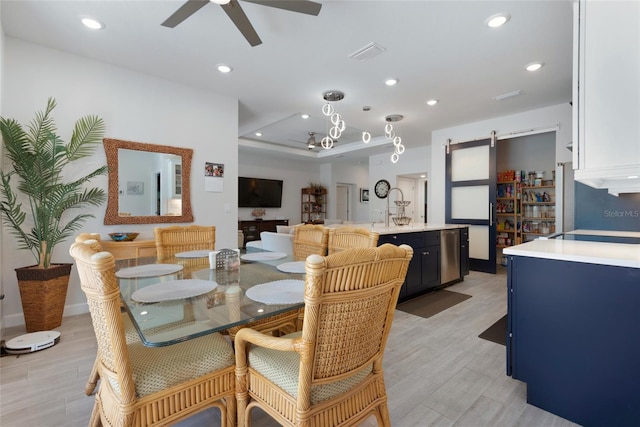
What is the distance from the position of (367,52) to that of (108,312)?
2.90 meters

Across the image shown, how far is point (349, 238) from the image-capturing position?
6.99ft

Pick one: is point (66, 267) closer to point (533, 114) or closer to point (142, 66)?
point (142, 66)

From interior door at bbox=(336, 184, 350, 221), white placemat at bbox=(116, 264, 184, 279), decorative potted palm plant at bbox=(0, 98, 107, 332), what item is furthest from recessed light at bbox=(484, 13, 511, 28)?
interior door at bbox=(336, 184, 350, 221)

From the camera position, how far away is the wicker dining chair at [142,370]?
94cm

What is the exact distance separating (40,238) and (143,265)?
1526 mm

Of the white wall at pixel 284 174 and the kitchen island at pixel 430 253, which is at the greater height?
the white wall at pixel 284 174

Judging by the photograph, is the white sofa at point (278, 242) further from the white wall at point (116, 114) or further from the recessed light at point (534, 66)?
the recessed light at point (534, 66)

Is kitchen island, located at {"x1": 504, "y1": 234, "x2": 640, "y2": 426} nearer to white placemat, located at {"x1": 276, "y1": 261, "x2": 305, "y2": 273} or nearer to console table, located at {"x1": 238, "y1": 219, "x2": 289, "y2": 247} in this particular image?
white placemat, located at {"x1": 276, "y1": 261, "x2": 305, "y2": 273}

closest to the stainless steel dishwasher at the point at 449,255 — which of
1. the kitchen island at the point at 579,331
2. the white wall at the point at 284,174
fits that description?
the kitchen island at the point at 579,331

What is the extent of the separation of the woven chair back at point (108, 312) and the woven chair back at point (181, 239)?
49.6 inches

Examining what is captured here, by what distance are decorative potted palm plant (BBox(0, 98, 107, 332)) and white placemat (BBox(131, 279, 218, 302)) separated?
1.98m

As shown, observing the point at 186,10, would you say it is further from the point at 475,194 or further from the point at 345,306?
the point at 475,194

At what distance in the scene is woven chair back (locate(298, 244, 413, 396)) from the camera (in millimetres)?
856

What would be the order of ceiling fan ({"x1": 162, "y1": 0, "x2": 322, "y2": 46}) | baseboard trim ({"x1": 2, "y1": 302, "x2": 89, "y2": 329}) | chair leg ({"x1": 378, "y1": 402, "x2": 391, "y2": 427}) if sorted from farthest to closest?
baseboard trim ({"x1": 2, "y1": 302, "x2": 89, "y2": 329})
ceiling fan ({"x1": 162, "y1": 0, "x2": 322, "y2": 46})
chair leg ({"x1": 378, "y1": 402, "x2": 391, "y2": 427})
